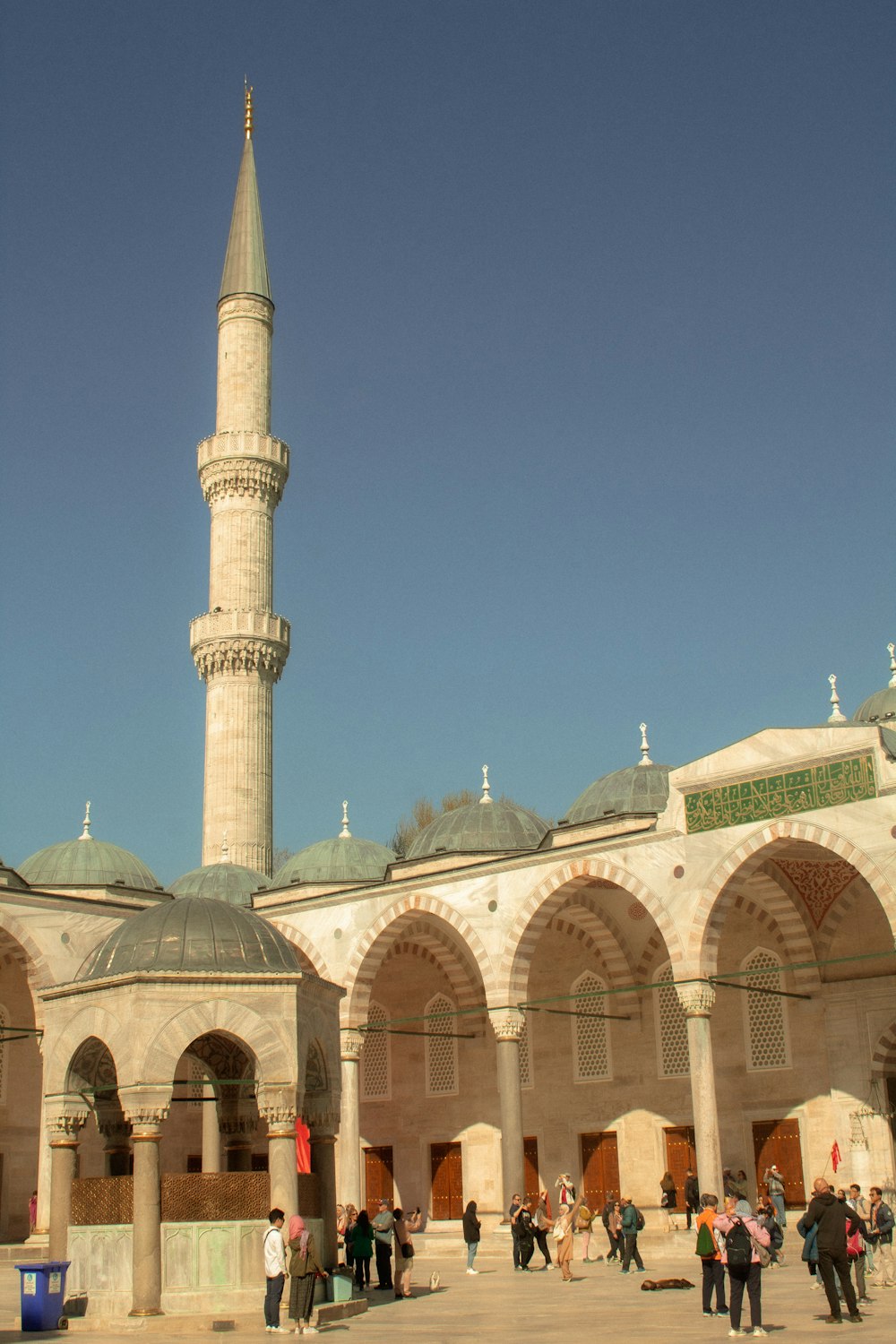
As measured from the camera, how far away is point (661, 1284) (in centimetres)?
1245

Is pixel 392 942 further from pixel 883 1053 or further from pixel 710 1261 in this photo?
pixel 710 1261

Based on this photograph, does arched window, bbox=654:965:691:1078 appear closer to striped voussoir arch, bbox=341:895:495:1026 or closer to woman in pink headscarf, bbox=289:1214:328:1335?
striped voussoir arch, bbox=341:895:495:1026

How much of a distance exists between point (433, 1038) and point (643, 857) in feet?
23.5

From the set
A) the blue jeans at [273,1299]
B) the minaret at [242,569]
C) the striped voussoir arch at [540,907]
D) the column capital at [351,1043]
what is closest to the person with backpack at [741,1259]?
the blue jeans at [273,1299]

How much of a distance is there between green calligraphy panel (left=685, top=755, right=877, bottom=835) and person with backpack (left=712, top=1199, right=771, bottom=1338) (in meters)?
8.17

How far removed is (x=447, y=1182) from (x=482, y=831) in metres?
5.56

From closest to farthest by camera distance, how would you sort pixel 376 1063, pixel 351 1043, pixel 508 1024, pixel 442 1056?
1. pixel 508 1024
2. pixel 351 1043
3. pixel 442 1056
4. pixel 376 1063

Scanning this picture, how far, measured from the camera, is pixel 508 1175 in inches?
727

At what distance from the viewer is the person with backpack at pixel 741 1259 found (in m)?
8.79

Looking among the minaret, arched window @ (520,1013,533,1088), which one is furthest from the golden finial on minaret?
arched window @ (520,1013,533,1088)

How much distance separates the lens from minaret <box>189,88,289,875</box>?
28.4 m

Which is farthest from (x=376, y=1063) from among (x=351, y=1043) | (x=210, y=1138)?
(x=210, y=1138)

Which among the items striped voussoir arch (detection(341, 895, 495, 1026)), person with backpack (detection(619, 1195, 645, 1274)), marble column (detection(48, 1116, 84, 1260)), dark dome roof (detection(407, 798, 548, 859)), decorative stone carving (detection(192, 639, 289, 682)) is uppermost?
decorative stone carving (detection(192, 639, 289, 682))

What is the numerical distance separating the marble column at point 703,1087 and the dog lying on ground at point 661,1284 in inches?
156
